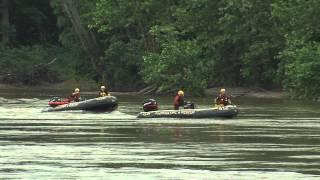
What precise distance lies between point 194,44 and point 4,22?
27107 mm

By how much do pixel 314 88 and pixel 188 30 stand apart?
1635cm

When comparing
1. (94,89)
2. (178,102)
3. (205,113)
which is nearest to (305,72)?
(178,102)

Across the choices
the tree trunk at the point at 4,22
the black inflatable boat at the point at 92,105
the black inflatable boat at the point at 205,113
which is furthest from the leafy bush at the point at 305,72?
the tree trunk at the point at 4,22

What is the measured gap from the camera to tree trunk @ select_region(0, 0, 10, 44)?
319 feet

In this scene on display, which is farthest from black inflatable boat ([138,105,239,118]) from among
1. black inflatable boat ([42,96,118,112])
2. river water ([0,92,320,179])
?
black inflatable boat ([42,96,118,112])

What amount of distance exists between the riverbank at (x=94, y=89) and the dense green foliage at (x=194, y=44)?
0.91m

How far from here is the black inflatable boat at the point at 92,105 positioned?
167 ft

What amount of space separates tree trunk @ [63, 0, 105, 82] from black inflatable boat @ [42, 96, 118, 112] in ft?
111

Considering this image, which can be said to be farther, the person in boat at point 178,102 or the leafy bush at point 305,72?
the leafy bush at point 305,72

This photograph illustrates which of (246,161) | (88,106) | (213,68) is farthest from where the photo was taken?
(213,68)

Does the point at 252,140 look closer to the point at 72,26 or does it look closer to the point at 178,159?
the point at 178,159

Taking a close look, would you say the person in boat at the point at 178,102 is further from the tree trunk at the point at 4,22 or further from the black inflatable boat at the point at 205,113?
the tree trunk at the point at 4,22

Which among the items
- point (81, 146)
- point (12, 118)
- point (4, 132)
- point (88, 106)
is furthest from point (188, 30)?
point (81, 146)

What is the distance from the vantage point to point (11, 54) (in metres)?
93.3
